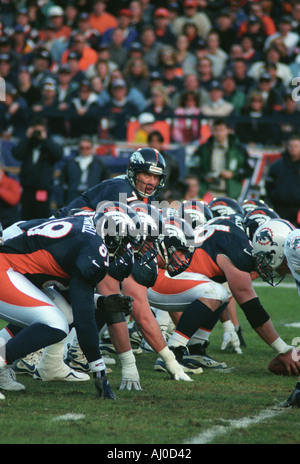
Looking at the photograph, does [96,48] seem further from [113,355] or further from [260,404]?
[260,404]

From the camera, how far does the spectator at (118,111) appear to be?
12.6 m

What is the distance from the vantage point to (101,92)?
13273mm

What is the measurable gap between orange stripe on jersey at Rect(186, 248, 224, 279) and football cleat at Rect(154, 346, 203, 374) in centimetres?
66

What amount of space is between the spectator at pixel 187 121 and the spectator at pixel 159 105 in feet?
0.50

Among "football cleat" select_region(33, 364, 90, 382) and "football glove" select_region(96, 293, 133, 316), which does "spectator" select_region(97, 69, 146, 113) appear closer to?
"football cleat" select_region(33, 364, 90, 382)

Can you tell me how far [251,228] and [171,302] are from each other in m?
0.99

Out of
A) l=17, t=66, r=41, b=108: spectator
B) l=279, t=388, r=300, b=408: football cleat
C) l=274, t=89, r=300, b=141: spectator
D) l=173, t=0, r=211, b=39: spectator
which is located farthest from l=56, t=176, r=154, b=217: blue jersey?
l=173, t=0, r=211, b=39: spectator

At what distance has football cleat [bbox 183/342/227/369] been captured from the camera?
634 cm

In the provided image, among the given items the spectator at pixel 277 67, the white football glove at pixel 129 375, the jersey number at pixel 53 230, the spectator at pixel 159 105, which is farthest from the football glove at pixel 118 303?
the spectator at pixel 277 67

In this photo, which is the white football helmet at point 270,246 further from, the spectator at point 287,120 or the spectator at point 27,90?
the spectator at point 27,90

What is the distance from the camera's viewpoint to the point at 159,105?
1246cm

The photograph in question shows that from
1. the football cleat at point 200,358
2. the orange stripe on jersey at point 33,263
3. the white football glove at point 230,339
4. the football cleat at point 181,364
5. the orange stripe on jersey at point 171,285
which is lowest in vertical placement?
the white football glove at point 230,339

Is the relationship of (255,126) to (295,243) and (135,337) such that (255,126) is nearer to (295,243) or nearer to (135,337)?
(135,337)

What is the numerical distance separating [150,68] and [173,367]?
928 centimetres
